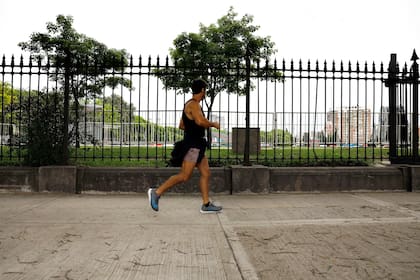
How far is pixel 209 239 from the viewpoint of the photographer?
12.4ft

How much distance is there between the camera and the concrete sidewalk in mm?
2879

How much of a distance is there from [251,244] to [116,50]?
19.1m

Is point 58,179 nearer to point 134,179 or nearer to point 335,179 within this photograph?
point 134,179

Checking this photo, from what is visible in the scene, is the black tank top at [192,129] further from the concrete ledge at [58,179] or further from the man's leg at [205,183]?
the concrete ledge at [58,179]

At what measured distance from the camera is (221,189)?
271 inches

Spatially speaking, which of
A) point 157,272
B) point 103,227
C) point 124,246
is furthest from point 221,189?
point 157,272

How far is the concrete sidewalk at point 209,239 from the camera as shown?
2879 mm

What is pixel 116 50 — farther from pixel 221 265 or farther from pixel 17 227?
pixel 221 265

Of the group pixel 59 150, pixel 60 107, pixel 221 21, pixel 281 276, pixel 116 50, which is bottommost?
pixel 281 276

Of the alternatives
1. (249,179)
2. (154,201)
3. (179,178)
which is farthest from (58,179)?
(249,179)

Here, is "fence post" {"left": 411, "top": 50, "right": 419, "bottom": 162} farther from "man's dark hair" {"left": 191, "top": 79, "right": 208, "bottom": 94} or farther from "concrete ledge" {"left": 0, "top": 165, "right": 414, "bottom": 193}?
"man's dark hair" {"left": 191, "top": 79, "right": 208, "bottom": 94}

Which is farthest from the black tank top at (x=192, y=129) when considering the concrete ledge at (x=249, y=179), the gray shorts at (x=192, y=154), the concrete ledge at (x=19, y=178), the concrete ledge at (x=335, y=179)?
the concrete ledge at (x=19, y=178)

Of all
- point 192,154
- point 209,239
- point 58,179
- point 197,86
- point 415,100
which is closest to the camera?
point 209,239

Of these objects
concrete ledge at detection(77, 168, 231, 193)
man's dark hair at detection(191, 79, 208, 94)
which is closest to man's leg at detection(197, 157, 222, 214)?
man's dark hair at detection(191, 79, 208, 94)
